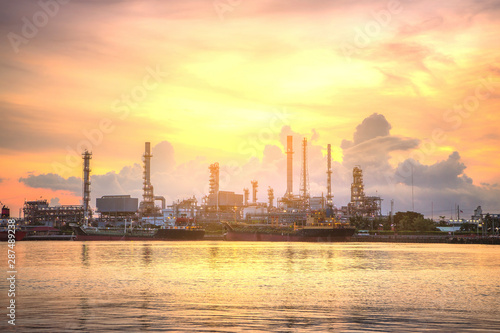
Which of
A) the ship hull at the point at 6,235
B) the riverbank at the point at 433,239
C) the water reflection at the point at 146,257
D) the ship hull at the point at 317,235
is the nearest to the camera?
the water reflection at the point at 146,257

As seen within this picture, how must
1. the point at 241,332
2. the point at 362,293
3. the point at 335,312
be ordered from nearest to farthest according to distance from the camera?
the point at 241,332 → the point at 335,312 → the point at 362,293

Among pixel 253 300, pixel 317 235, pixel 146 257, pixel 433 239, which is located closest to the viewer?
pixel 253 300

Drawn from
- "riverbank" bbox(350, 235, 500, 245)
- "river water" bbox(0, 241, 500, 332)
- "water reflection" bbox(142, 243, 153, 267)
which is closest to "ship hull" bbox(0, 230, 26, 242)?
"water reflection" bbox(142, 243, 153, 267)

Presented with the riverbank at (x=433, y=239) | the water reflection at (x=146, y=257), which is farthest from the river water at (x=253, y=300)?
the riverbank at (x=433, y=239)

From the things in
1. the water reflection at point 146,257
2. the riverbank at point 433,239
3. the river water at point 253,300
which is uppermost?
the river water at point 253,300

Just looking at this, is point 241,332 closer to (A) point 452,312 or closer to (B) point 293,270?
(A) point 452,312

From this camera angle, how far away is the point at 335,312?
33250 mm

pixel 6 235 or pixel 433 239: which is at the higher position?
pixel 6 235

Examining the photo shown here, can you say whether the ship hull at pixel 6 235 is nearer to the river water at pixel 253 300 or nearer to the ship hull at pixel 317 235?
the ship hull at pixel 317 235

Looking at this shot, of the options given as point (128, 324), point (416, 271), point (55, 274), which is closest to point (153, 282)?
point (55, 274)

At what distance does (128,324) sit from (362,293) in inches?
862

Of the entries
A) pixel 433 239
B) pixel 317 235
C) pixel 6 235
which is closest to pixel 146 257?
pixel 317 235

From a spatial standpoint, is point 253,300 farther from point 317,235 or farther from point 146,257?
point 317,235

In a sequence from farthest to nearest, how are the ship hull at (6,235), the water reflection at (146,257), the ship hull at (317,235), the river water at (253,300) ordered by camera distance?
1. the ship hull at (317,235)
2. the ship hull at (6,235)
3. the water reflection at (146,257)
4. the river water at (253,300)
